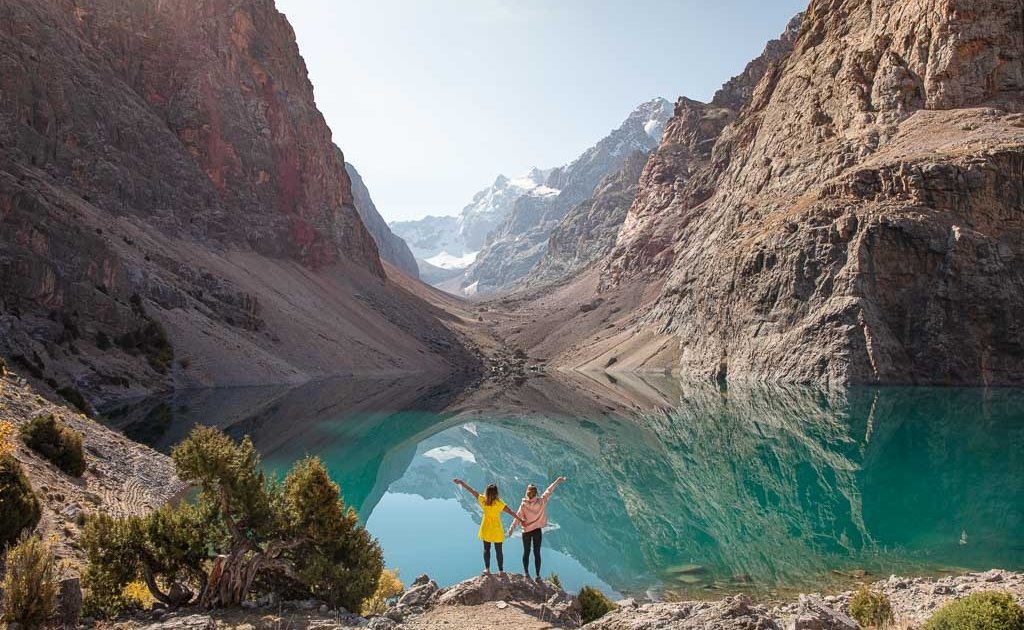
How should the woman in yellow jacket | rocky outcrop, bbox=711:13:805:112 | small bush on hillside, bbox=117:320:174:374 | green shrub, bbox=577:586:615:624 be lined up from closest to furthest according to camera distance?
green shrub, bbox=577:586:615:624, the woman in yellow jacket, small bush on hillside, bbox=117:320:174:374, rocky outcrop, bbox=711:13:805:112

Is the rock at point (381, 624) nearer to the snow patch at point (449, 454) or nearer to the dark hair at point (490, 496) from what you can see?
the dark hair at point (490, 496)

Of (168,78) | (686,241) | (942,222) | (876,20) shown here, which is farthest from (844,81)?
(168,78)

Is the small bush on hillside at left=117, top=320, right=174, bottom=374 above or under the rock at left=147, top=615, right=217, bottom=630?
above

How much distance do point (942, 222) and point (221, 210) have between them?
95985 millimetres

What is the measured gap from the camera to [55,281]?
53094 millimetres

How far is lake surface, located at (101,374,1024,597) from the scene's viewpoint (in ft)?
69.5

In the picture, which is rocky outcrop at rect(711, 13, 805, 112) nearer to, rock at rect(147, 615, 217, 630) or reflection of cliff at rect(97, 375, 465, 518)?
reflection of cliff at rect(97, 375, 465, 518)

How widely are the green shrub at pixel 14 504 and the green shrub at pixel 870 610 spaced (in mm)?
15349

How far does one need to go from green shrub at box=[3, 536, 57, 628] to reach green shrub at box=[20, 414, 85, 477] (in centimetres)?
1264

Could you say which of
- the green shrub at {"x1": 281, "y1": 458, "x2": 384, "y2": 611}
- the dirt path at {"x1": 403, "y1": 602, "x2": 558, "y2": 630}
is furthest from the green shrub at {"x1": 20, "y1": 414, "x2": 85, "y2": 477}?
the dirt path at {"x1": 403, "y1": 602, "x2": 558, "y2": 630}

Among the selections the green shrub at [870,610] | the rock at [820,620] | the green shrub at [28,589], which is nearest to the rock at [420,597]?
the green shrub at [28,589]

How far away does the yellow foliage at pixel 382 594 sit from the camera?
1314 cm

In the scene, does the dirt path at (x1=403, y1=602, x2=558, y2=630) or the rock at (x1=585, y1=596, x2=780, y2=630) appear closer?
the rock at (x1=585, y1=596, x2=780, y2=630)

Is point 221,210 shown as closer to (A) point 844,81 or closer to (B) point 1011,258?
(A) point 844,81
